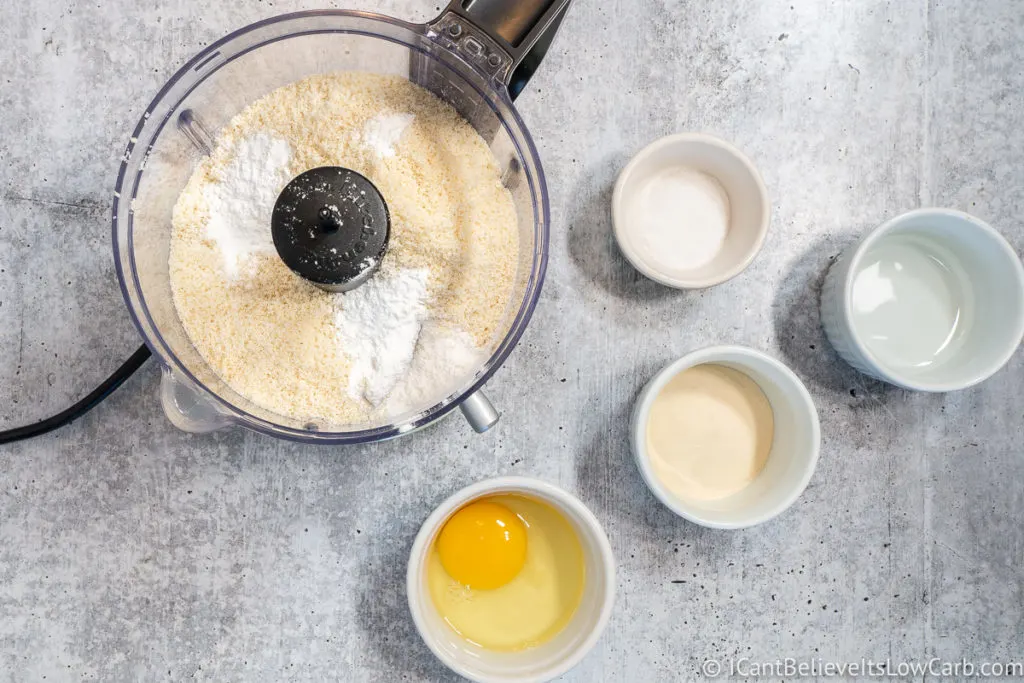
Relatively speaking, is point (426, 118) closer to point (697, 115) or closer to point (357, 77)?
point (357, 77)

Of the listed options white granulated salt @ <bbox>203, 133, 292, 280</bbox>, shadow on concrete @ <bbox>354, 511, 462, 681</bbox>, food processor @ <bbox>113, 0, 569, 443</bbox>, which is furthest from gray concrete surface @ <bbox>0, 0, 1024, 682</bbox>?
white granulated salt @ <bbox>203, 133, 292, 280</bbox>

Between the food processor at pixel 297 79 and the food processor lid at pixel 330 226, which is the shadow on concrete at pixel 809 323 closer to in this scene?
the food processor at pixel 297 79

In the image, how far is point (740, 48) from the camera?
0.89 meters

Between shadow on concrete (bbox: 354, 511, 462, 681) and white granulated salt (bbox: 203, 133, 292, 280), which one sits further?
shadow on concrete (bbox: 354, 511, 462, 681)

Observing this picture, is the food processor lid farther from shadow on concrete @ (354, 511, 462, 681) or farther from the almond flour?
shadow on concrete @ (354, 511, 462, 681)

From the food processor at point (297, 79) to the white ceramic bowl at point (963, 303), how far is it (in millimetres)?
380

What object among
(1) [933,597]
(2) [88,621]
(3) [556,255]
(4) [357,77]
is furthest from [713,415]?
(2) [88,621]

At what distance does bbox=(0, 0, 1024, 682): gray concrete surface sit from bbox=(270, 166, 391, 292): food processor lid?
304 millimetres

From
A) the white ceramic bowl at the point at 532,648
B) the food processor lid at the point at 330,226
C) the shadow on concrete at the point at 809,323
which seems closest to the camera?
the food processor lid at the point at 330,226

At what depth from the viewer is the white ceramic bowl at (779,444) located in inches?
31.5

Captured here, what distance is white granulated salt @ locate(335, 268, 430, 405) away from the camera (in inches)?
25.2

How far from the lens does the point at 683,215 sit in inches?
34.2

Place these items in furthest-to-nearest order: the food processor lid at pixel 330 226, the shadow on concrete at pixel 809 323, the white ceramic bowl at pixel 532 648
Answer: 1. the shadow on concrete at pixel 809 323
2. the white ceramic bowl at pixel 532 648
3. the food processor lid at pixel 330 226

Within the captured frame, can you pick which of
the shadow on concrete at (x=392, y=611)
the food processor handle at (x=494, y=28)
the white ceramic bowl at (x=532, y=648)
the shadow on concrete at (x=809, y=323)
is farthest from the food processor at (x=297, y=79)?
the shadow on concrete at (x=809, y=323)
